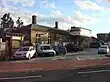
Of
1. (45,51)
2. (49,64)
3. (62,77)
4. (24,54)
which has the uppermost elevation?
(45,51)

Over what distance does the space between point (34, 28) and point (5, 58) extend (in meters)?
22.2

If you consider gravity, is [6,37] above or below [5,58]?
above

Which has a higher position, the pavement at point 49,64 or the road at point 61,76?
the pavement at point 49,64

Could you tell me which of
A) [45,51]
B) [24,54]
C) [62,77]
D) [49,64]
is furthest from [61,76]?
[45,51]

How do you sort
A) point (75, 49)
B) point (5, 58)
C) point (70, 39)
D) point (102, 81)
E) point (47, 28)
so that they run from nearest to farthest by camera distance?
1. point (102, 81)
2. point (5, 58)
3. point (75, 49)
4. point (47, 28)
5. point (70, 39)

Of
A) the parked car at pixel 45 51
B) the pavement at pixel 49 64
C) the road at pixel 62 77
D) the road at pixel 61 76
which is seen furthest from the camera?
the parked car at pixel 45 51

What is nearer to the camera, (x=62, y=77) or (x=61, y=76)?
(x=62, y=77)

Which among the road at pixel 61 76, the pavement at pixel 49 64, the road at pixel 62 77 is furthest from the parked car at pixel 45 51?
the road at pixel 62 77

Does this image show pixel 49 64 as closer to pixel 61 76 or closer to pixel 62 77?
pixel 61 76

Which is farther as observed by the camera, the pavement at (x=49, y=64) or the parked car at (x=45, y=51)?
the parked car at (x=45, y=51)

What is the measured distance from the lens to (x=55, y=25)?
272 feet

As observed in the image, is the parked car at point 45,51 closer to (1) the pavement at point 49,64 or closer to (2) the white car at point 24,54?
(2) the white car at point 24,54

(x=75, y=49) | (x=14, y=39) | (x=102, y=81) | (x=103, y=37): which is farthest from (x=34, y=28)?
(x=103, y=37)

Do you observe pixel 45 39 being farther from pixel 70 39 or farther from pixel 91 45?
pixel 91 45
